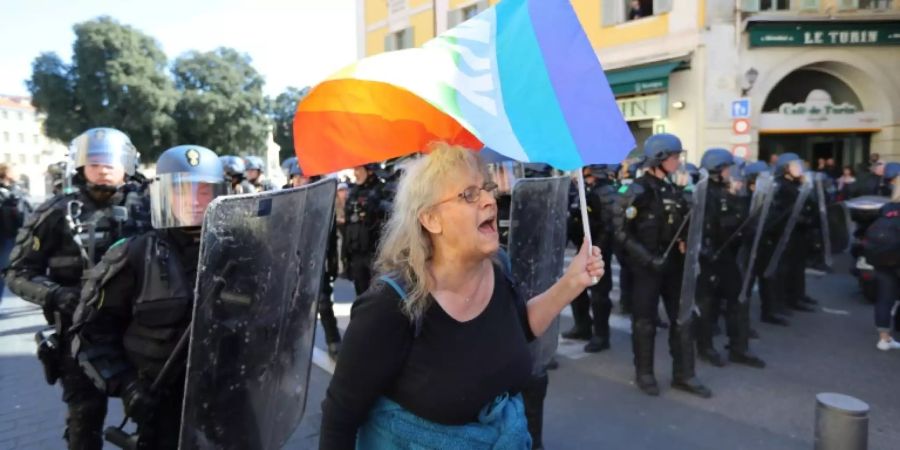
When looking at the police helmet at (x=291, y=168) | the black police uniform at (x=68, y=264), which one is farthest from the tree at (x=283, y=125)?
the black police uniform at (x=68, y=264)

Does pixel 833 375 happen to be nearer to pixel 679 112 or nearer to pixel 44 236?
pixel 44 236

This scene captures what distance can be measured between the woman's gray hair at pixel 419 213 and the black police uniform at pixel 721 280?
421cm

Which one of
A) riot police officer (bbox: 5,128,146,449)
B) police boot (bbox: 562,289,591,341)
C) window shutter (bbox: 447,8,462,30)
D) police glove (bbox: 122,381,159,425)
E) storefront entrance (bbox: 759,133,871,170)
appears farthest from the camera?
window shutter (bbox: 447,8,462,30)

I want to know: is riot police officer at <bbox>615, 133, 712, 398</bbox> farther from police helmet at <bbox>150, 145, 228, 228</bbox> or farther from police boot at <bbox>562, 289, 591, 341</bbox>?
police helmet at <bbox>150, 145, 228, 228</bbox>

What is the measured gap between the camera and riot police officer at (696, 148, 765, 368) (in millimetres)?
5449

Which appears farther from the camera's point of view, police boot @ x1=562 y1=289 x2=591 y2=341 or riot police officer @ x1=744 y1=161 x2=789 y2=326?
riot police officer @ x1=744 y1=161 x2=789 y2=326

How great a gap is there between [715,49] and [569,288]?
49.2 ft

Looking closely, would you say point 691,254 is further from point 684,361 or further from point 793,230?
point 793,230

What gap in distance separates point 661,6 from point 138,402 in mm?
16347

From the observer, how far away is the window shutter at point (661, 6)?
1570 cm

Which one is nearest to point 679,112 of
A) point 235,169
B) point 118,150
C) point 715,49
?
point 715,49

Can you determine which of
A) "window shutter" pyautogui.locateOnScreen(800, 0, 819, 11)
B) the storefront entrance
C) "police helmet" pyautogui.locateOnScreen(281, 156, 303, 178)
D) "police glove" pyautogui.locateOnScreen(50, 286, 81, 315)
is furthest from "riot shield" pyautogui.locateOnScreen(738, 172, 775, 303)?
the storefront entrance

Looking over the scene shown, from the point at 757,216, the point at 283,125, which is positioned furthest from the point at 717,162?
the point at 283,125

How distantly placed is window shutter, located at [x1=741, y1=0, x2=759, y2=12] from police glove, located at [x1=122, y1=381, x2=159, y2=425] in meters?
16.2
